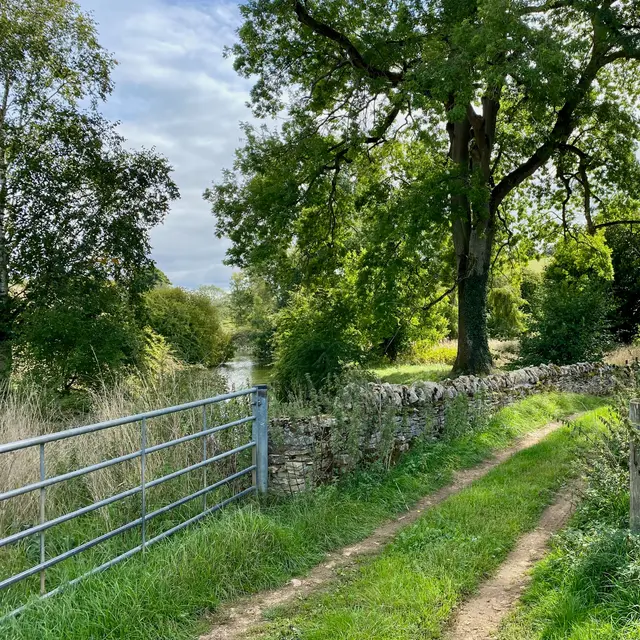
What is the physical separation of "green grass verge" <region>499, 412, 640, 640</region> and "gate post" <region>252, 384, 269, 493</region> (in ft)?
8.79

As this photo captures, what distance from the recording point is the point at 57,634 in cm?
300

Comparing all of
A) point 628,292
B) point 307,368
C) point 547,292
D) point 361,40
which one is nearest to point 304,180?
point 361,40

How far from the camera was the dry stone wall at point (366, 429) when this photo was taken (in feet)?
18.3

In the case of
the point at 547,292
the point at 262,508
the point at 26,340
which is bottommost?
the point at 262,508

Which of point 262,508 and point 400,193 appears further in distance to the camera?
point 400,193

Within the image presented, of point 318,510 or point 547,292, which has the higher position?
point 547,292

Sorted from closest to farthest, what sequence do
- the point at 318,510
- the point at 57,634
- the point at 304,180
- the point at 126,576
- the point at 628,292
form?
1. the point at 57,634
2. the point at 126,576
3. the point at 318,510
4. the point at 304,180
5. the point at 628,292

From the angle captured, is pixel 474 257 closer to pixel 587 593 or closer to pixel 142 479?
pixel 587 593

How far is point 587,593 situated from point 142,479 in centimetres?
322

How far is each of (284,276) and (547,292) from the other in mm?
9139

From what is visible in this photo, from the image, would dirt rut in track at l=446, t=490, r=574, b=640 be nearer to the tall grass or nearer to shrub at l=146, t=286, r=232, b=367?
the tall grass

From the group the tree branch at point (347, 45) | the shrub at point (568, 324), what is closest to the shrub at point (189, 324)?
the tree branch at point (347, 45)

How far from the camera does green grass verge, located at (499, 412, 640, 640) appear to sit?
2.92 meters

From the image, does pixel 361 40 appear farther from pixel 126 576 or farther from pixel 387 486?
pixel 126 576
